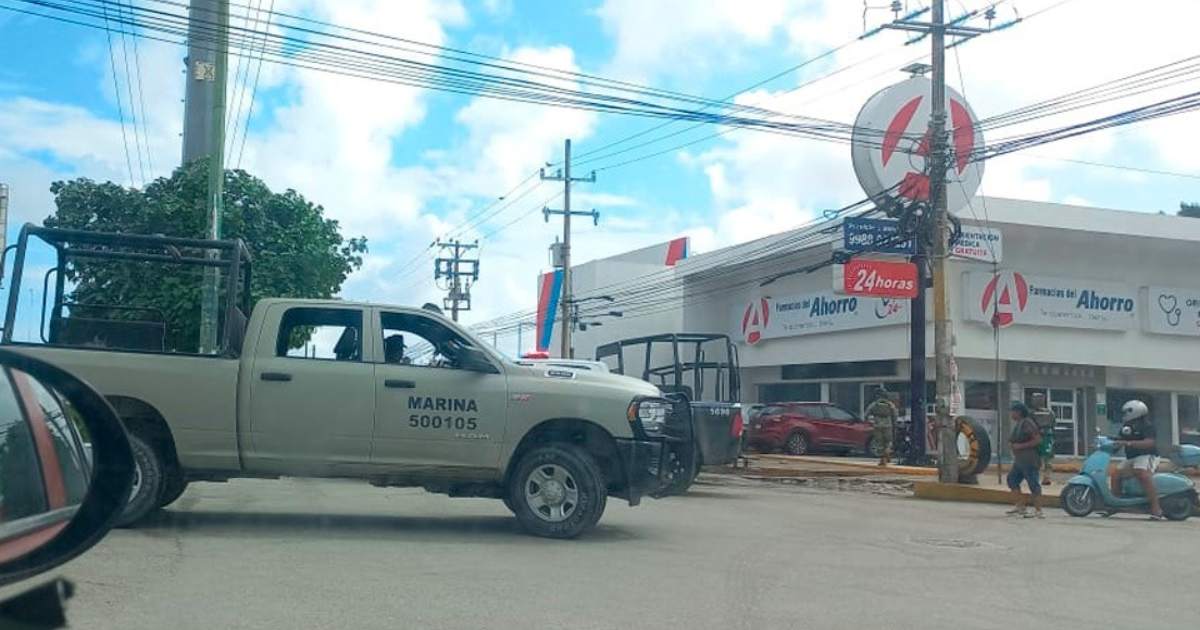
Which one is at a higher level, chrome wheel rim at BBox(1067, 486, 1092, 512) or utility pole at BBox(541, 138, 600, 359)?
utility pole at BBox(541, 138, 600, 359)

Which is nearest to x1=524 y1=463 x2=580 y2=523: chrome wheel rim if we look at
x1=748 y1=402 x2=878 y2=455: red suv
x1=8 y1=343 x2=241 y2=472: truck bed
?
x1=8 y1=343 x2=241 y2=472: truck bed

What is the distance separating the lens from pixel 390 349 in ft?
33.7

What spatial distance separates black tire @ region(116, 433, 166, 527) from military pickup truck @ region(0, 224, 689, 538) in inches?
0.6

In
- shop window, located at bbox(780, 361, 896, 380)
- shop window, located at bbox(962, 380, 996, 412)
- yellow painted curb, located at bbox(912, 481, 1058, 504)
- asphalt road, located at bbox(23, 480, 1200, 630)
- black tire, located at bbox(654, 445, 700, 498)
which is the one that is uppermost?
shop window, located at bbox(780, 361, 896, 380)

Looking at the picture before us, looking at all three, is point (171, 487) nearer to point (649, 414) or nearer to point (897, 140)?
point (649, 414)

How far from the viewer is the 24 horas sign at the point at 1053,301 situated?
31.2 m

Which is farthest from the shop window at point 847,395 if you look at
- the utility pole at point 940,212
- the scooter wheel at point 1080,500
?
the scooter wheel at point 1080,500

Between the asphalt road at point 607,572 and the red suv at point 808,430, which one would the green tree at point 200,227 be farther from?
the red suv at point 808,430

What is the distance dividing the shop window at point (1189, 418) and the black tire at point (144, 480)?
34.8 metres

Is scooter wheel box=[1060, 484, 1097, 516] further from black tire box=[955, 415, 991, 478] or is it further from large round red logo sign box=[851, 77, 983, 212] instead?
large round red logo sign box=[851, 77, 983, 212]

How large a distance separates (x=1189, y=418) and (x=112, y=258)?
3508 cm

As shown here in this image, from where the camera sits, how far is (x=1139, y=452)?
575 inches

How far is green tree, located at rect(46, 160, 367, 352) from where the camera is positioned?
18672mm

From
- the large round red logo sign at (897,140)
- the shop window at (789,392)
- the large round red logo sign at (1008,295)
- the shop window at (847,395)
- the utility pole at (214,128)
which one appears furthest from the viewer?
the shop window at (789,392)
